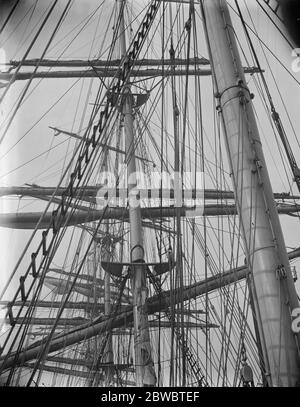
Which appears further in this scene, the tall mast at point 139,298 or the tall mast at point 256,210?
the tall mast at point 139,298

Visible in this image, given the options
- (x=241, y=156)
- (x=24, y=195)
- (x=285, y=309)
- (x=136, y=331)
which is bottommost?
(x=285, y=309)

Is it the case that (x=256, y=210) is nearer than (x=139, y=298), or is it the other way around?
(x=256, y=210)

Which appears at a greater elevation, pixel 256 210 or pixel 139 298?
pixel 139 298

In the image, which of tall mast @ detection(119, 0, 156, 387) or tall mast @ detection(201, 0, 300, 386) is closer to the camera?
tall mast @ detection(201, 0, 300, 386)

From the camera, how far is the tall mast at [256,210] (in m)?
2.60

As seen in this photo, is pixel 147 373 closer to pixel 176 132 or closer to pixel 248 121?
pixel 176 132

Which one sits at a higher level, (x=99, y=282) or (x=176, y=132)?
(x=99, y=282)

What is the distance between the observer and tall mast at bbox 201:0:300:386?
2.60 meters

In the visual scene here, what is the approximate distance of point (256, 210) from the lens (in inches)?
117

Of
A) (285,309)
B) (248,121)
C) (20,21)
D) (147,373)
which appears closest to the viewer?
(285,309)

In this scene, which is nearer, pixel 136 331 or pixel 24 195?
pixel 136 331
